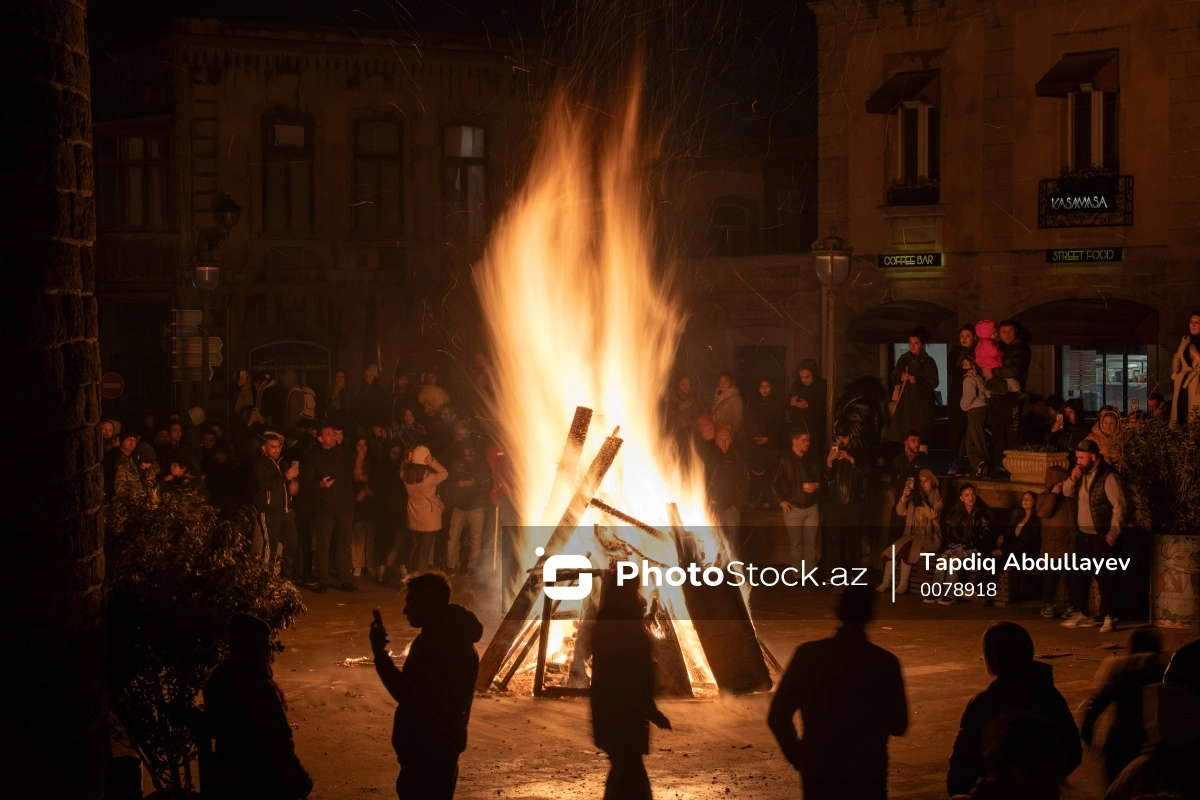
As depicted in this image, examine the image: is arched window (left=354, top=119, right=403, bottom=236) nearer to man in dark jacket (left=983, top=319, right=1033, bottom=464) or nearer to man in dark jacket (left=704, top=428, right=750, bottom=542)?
man in dark jacket (left=704, top=428, right=750, bottom=542)

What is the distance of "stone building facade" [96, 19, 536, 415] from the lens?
111 feet

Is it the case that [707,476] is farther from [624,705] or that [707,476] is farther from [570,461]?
[624,705]

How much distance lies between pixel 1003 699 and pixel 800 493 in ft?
37.7

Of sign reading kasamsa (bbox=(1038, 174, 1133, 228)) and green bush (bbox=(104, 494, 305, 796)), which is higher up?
sign reading kasamsa (bbox=(1038, 174, 1133, 228))

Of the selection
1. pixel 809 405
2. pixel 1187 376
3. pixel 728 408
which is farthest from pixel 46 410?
pixel 809 405

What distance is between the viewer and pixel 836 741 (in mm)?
6852

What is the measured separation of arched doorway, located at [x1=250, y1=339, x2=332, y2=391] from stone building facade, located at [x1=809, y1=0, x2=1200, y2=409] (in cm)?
1156

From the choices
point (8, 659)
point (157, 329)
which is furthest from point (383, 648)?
point (157, 329)

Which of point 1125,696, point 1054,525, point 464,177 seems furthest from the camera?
point 464,177

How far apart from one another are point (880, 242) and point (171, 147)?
15.3 metres

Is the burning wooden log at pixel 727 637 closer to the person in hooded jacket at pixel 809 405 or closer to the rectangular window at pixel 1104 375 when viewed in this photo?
the person in hooded jacket at pixel 809 405

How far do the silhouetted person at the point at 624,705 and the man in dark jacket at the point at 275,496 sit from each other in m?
9.54

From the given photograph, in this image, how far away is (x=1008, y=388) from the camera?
1933 cm

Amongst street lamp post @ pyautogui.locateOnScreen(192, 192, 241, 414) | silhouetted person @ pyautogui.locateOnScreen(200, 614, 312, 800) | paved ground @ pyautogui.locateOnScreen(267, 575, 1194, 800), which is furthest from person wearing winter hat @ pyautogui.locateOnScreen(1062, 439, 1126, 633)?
street lamp post @ pyautogui.locateOnScreen(192, 192, 241, 414)
